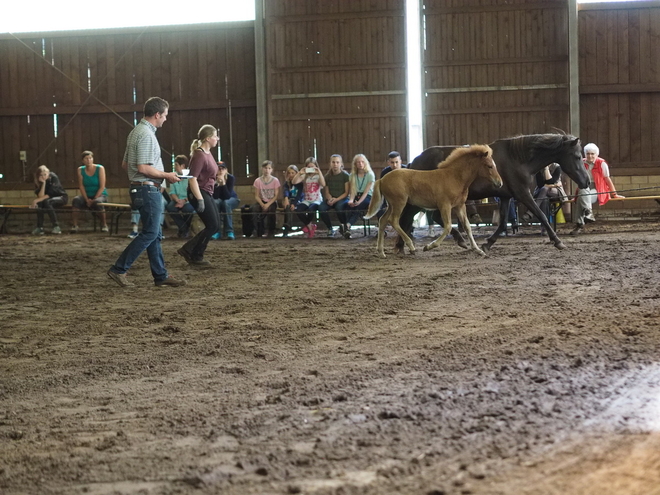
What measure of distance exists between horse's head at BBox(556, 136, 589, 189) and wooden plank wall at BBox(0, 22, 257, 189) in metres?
8.97

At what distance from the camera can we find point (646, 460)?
2.72 m

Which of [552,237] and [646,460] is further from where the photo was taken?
[552,237]

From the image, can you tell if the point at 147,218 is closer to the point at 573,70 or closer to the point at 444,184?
the point at 444,184

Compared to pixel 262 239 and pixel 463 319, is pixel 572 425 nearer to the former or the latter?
pixel 463 319

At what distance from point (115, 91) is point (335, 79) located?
199 inches

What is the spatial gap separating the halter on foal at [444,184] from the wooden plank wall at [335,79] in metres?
7.69

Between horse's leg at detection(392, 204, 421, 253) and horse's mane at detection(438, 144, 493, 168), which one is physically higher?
horse's mane at detection(438, 144, 493, 168)

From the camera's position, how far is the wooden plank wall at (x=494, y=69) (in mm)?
18172

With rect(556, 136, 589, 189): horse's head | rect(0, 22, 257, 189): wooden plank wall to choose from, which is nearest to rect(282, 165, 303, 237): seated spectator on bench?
rect(0, 22, 257, 189): wooden plank wall

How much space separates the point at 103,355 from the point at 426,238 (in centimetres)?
973

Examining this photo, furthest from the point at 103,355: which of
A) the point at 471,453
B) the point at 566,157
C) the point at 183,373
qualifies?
the point at 566,157

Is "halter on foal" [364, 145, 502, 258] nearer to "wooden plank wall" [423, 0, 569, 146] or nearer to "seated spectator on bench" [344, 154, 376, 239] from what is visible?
"seated spectator on bench" [344, 154, 376, 239]

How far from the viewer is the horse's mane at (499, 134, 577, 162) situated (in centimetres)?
1149

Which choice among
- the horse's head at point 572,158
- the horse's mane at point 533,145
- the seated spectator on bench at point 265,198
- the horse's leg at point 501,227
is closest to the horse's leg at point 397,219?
the horse's leg at point 501,227
